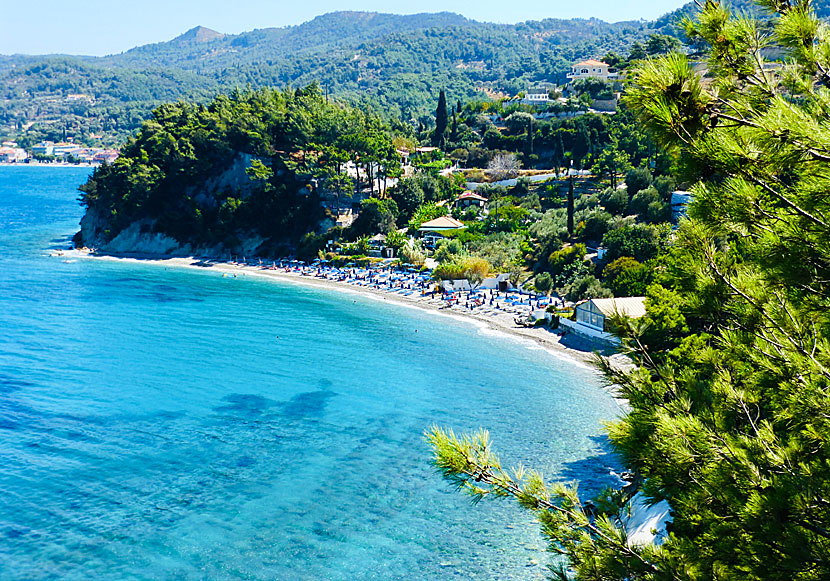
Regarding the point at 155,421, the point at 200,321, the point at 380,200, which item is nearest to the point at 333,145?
the point at 380,200

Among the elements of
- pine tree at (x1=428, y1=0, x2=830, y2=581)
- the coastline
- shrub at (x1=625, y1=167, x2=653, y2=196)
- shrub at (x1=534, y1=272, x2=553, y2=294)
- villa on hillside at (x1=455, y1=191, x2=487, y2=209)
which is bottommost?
the coastline

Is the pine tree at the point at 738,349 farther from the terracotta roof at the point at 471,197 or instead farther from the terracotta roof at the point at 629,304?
the terracotta roof at the point at 471,197

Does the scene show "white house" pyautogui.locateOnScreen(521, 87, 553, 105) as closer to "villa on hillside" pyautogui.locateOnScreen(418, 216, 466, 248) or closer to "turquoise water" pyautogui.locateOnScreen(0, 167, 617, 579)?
"villa on hillside" pyautogui.locateOnScreen(418, 216, 466, 248)

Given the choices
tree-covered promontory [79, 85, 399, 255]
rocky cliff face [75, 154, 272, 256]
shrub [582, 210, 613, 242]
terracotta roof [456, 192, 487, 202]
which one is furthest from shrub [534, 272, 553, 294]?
rocky cliff face [75, 154, 272, 256]

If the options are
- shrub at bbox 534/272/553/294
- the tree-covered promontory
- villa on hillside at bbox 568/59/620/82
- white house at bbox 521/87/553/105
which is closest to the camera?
shrub at bbox 534/272/553/294

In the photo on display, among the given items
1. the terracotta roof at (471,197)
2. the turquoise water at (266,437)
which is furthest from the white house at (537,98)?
the turquoise water at (266,437)

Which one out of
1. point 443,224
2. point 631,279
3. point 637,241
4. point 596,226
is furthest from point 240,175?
point 631,279
